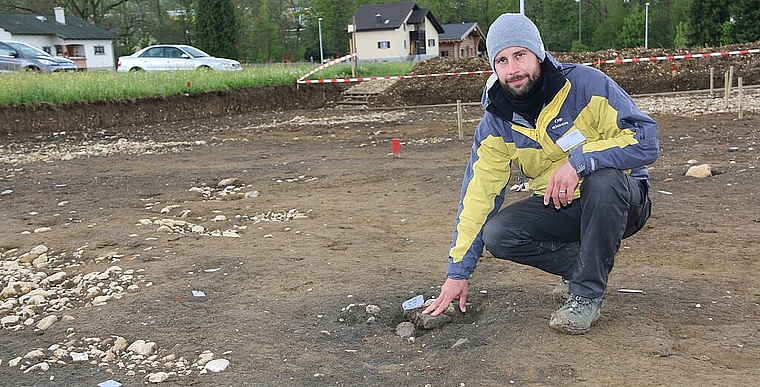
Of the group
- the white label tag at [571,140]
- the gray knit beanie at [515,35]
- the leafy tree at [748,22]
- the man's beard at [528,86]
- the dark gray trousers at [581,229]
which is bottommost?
the dark gray trousers at [581,229]

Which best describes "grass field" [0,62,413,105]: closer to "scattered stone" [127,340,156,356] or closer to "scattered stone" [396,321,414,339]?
"scattered stone" [127,340,156,356]

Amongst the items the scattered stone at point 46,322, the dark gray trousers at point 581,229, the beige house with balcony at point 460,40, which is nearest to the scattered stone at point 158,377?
the scattered stone at point 46,322

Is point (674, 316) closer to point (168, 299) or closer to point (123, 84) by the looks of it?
point (168, 299)

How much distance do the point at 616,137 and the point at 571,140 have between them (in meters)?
0.20

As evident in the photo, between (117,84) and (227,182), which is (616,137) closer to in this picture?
(227,182)

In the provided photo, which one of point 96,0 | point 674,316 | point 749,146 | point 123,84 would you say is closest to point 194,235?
point 674,316

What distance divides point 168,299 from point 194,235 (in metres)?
1.63

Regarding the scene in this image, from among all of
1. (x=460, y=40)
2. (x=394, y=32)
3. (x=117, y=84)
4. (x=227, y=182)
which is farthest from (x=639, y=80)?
(x=460, y=40)

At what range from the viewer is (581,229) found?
3113mm

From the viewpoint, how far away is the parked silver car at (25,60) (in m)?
22.0

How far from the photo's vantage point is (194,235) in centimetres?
559

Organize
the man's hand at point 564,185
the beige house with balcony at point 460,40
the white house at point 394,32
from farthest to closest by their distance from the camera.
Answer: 1. the beige house with balcony at point 460,40
2. the white house at point 394,32
3. the man's hand at point 564,185

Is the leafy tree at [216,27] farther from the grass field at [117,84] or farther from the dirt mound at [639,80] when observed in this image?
the dirt mound at [639,80]

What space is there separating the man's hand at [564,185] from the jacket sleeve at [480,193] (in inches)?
14.9
